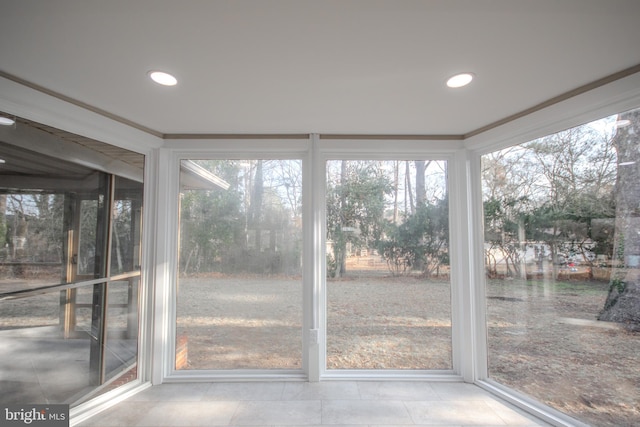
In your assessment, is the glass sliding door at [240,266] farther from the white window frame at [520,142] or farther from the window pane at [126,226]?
the white window frame at [520,142]

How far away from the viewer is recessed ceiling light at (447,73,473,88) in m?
1.92

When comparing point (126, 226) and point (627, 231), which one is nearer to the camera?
point (627, 231)

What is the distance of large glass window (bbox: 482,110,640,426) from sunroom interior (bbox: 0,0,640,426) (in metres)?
0.01

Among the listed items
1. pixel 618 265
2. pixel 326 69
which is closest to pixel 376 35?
pixel 326 69

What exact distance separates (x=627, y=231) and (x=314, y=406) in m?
2.50

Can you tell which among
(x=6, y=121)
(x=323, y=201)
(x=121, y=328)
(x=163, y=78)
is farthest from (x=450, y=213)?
(x=6, y=121)

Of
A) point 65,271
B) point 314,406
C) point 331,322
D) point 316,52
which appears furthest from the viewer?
point 331,322

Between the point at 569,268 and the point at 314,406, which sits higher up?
the point at 569,268

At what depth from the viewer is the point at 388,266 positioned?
310cm

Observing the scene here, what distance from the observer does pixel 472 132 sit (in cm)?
294

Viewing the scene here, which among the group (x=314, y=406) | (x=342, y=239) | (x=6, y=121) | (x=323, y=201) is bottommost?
(x=314, y=406)

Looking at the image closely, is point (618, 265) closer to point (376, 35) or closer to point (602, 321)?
point (602, 321)

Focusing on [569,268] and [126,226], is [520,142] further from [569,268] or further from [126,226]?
[126,226]

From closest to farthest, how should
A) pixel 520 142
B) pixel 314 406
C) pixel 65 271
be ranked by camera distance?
1. pixel 65 271
2. pixel 314 406
3. pixel 520 142
